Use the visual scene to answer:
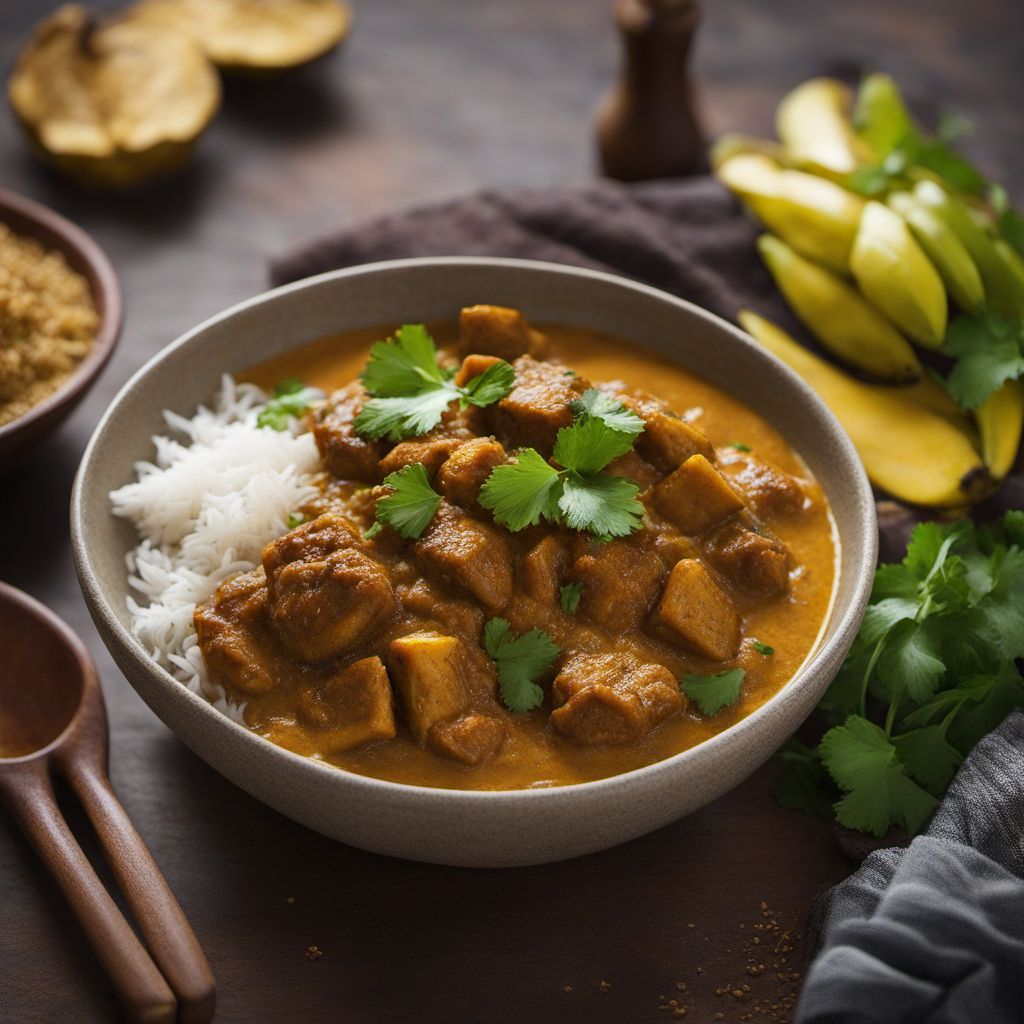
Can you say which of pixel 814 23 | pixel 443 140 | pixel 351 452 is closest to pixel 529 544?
pixel 351 452

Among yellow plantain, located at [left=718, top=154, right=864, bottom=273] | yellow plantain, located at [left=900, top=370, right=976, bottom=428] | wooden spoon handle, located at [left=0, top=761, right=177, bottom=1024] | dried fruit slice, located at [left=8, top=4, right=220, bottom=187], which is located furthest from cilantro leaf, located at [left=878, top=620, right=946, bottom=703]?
dried fruit slice, located at [left=8, top=4, right=220, bottom=187]

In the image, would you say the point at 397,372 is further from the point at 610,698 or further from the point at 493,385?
the point at 610,698

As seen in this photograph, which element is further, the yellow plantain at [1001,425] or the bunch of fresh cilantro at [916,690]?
the yellow plantain at [1001,425]

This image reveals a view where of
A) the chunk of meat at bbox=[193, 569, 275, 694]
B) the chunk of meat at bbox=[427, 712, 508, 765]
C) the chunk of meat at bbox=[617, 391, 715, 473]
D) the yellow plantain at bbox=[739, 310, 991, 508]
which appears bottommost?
the yellow plantain at bbox=[739, 310, 991, 508]

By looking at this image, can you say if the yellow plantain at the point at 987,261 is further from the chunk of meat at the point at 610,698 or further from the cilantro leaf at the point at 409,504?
the cilantro leaf at the point at 409,504

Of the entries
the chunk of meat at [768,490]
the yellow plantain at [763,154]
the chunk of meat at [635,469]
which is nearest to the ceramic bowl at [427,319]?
the chunk of meat at [768,490]

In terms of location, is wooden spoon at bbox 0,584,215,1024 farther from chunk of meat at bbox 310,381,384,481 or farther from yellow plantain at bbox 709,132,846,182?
yellow plantain at bbox 709,132,846,182
